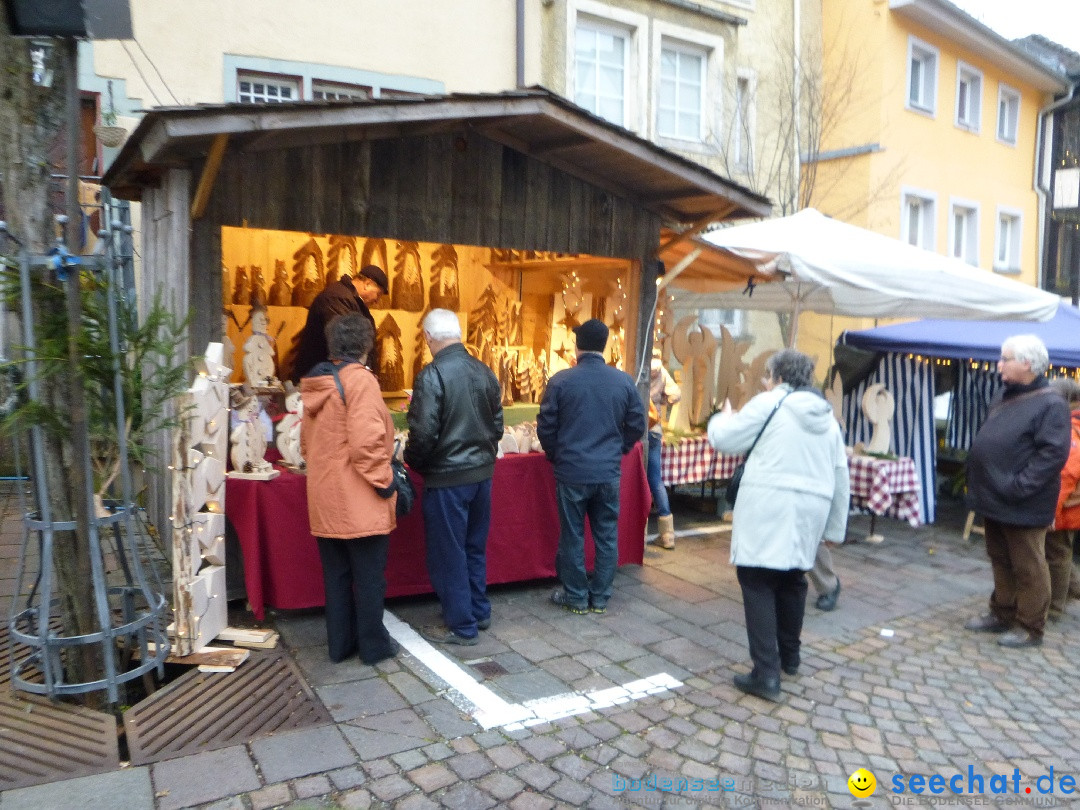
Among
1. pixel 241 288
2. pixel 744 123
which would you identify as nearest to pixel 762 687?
pixel 241 288

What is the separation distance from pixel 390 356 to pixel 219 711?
4101 mm

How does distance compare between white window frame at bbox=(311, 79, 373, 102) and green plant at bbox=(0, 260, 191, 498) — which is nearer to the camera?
green plant at bbox=(0, 260, 191, 498)

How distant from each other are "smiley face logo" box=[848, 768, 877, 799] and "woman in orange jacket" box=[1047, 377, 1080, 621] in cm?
245

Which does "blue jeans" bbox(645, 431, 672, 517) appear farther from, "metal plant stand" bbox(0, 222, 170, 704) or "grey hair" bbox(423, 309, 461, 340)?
"metal plant stand" bbox(0, 222, 170, 704)

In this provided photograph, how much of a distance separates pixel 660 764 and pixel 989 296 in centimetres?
472

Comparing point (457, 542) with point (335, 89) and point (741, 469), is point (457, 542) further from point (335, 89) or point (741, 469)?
point (335, 89)

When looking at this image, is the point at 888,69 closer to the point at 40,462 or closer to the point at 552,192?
the point at 552,192

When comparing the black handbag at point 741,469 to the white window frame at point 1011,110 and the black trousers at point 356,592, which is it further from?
the white window frame at point 1011,110

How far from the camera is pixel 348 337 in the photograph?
399cm

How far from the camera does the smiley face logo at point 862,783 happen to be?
3320mm

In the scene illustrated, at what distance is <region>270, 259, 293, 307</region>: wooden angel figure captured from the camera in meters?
6.65

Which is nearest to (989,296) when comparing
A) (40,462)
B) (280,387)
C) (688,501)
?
(688,501)

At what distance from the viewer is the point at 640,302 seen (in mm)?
6594

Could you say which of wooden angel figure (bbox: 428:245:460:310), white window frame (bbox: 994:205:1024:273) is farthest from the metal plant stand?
white window frame (bbox: 994:205:1024:273)
